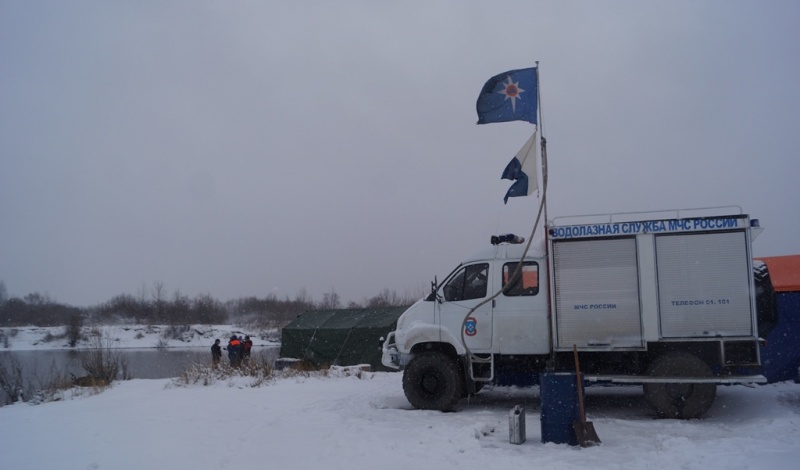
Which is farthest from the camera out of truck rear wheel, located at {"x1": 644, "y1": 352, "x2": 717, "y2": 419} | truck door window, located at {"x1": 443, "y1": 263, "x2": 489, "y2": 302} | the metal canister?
truck door window, located at {"x1": 443, "y1": 263, "x2": 489, "y2": 302}

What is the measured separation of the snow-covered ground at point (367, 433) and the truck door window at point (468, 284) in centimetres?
220

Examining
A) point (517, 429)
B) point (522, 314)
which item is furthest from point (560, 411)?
point (522, 314)

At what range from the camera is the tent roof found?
12.0 metres

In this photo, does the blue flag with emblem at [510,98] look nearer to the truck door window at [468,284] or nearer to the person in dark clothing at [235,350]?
the truck door window at [468,284]

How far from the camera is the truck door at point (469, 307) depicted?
38.5 feet

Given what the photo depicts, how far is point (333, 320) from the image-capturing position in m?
26.0

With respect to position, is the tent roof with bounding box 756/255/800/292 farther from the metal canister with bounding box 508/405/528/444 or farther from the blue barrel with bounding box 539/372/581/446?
the metal canister with bounding box 508/405/528/444

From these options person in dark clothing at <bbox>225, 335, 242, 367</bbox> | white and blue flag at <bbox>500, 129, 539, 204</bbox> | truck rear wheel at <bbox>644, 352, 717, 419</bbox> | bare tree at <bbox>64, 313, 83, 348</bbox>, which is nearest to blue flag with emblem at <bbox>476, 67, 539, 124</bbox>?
white and blue flag at <bbox>500, 129, 539, 204</bbox>

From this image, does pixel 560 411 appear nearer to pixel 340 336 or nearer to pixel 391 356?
pixel 391 356

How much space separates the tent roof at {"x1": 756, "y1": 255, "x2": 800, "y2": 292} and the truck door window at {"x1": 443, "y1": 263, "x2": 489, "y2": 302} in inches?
220

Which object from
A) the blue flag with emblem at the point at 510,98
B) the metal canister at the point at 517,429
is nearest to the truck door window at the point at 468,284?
the blue flag with emblem at the point at 510,98

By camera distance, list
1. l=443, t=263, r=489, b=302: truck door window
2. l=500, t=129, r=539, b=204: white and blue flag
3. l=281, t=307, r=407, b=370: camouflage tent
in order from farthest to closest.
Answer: l=281, t=307, r=407, b=370: camouflage tent → l=500, t=129, r=539, b=204: white and blue flag → l=443, t=263, r=489, b=302: truck door window

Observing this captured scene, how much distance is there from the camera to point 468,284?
12148mm

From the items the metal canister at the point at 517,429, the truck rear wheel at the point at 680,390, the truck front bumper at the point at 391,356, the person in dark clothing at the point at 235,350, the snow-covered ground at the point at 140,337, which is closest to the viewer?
the metal canister at the point at 517,429
